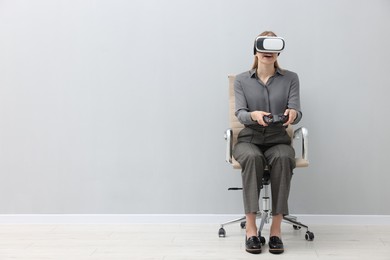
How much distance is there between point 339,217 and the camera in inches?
127

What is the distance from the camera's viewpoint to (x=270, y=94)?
2.83 metres

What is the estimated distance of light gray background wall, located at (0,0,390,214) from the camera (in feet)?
10.5

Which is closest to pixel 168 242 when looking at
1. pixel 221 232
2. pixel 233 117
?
pixel 221 232

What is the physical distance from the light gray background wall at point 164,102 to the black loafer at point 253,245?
0.70 metres

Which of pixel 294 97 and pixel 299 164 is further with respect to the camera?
pixel 294 97

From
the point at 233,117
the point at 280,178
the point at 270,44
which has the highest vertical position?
the point at 270,44

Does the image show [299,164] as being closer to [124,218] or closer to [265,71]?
[265,71]

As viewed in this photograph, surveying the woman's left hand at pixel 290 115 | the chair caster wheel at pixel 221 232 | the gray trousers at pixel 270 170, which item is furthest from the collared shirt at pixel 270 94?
the chair caster wheel at pixel 221 232

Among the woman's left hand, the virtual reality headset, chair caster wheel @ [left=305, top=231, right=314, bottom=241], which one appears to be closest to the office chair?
chair caster wheel @ [left=305, top=231, right=314, bottom=241]

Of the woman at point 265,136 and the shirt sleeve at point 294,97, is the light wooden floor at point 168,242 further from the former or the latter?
the shirt sleeve at point 294,97

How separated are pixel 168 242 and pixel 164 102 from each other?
98 cm

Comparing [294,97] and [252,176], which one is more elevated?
[294,97]

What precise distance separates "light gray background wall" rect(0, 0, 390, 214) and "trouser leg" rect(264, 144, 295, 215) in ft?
2.17

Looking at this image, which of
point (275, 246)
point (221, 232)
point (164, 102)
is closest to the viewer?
point (275, 246)
